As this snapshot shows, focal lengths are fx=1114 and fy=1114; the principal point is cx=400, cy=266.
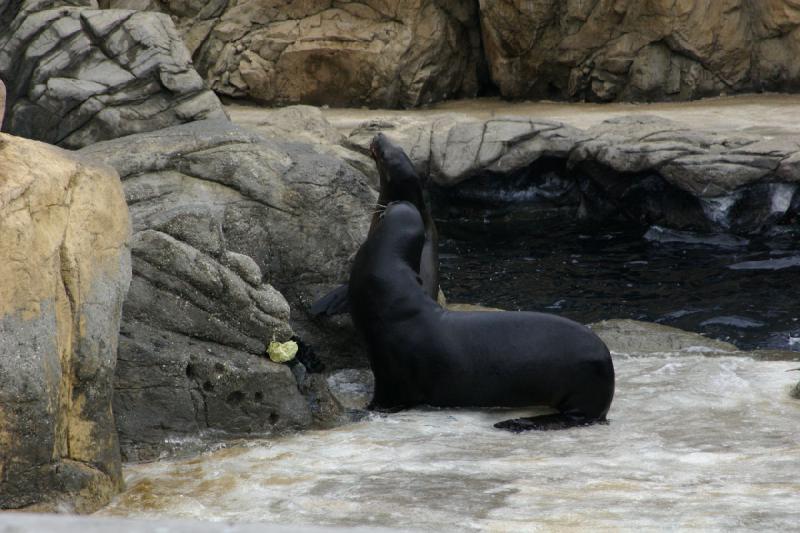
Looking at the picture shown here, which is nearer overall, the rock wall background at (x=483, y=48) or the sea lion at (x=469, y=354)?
the sea lion at (x=469, y=354)

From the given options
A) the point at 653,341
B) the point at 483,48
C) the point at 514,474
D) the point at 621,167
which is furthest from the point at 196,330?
the point at 483,48

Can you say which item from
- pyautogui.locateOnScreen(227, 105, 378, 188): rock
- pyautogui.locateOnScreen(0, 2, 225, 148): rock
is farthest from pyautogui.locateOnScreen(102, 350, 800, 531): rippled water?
pyautogui.locateOnScreen(0, 2, 225, 148): rock

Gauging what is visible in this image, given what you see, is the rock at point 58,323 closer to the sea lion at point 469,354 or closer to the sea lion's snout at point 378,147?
the sea lion at point 469,354

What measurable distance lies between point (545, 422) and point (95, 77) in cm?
589

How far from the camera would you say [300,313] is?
625 cm

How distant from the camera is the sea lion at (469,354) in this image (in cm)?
541

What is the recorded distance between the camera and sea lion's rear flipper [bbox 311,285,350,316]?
6.07 metres

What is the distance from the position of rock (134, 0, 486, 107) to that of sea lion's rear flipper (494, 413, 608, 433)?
11.0 metres

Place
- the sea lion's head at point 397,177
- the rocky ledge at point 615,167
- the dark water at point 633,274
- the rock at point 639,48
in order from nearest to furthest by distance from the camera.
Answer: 1. the sea lion's head at point 397,177
2. the dark water at point 633,274
3. the rocky ledge at point 615,167
4. the rock at point 639,48

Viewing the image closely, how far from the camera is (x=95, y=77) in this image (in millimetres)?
9547

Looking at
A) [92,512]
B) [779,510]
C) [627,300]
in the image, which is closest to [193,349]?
[92,512]

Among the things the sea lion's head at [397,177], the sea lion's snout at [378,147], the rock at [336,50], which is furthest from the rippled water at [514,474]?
the rock at [336,50]

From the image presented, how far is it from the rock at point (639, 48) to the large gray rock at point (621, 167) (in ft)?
11.3

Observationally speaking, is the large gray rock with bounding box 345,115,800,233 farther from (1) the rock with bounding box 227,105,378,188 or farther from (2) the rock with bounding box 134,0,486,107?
(2) the rock with bounding box 134,0,486,107
